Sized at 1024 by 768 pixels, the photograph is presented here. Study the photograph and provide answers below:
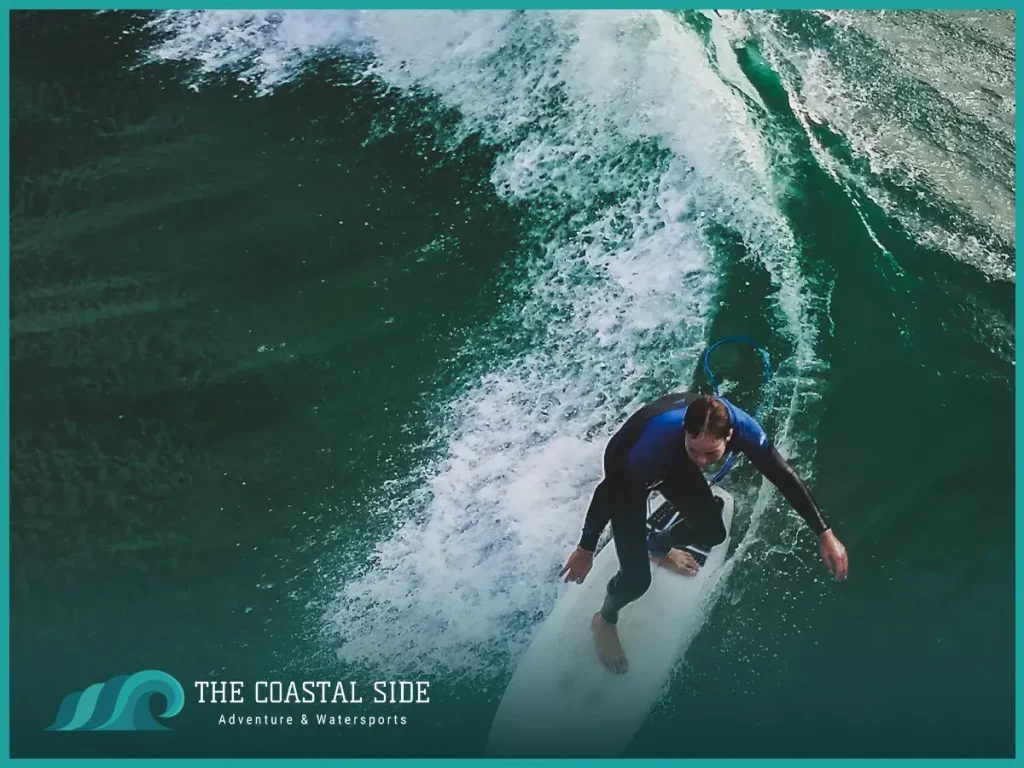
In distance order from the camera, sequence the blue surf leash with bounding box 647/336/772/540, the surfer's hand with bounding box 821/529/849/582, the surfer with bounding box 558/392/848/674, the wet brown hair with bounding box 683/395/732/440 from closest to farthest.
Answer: the wet brown hair with bounding box 683/395/732/440, the surfer with bounding box 558/392/848/674, the surfer's hand with bounding box 821/529/849/582, the blue surf leash with bounding box 647/336/772/540

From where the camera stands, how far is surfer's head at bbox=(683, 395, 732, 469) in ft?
7.42

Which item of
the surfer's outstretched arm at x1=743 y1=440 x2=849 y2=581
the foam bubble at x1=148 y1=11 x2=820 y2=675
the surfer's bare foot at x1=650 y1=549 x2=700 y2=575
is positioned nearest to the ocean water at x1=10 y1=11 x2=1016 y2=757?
the foam bubble at x1=148 y1=11 x2=820 y2=675

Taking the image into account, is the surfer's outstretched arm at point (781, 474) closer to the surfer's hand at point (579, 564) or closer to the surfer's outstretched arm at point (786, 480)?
the surfer's outstretched arm at point (786, 480)

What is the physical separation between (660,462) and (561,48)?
151 cm

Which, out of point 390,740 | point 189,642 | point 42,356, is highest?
point 42,356

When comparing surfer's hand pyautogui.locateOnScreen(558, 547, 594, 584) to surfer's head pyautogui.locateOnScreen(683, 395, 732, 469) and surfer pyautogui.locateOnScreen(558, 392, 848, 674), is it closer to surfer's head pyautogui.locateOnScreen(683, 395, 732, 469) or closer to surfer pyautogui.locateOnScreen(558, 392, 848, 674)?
surfer pyautogui.locateOnScreen(558, 392, 848, 674)

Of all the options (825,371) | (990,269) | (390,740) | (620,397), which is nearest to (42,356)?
(390,740)

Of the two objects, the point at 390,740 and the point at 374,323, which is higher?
the point at 374,323

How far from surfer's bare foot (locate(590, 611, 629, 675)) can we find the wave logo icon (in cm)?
133

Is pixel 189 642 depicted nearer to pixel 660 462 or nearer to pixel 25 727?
pixel 25 727

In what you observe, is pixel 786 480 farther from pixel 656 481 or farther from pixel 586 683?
pixel 586 683

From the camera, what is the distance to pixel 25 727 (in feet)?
9.43

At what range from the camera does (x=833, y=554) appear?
2.60 m

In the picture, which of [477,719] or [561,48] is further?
[561,48]
